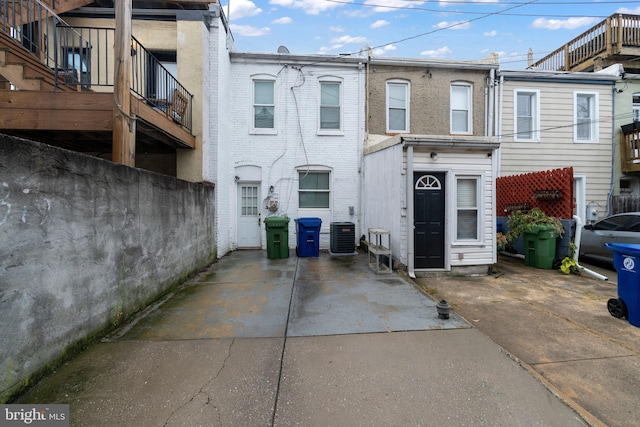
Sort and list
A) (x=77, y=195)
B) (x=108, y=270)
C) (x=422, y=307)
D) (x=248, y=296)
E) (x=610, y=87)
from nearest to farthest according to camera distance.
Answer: (x=77, y=195), (x=108, y=270), (x=422, y=307), (x=248, y=296), (x=610, y=87)

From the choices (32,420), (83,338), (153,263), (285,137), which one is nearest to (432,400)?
(32,420)

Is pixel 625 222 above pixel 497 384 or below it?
above

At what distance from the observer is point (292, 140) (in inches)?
364

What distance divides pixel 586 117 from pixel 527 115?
7.44 ft

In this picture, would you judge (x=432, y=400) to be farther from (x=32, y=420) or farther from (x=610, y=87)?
(x=610, y=87)

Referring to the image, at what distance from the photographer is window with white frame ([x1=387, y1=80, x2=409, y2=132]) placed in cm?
967

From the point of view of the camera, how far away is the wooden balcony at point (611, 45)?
35.2 feet

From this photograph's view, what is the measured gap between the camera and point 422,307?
4336mm

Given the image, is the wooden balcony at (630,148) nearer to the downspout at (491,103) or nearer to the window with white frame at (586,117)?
the window with white frame at (586,117)

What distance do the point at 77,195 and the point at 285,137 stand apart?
22.0 feet

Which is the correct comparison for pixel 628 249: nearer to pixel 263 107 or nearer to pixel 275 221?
pixel 275 221

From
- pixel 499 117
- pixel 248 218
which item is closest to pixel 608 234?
pixel 499 117

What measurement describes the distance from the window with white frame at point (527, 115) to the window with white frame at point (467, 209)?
528 cm

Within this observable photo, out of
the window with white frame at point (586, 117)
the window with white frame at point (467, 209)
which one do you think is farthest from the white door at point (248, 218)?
the window with white frame at point (586, 117)
